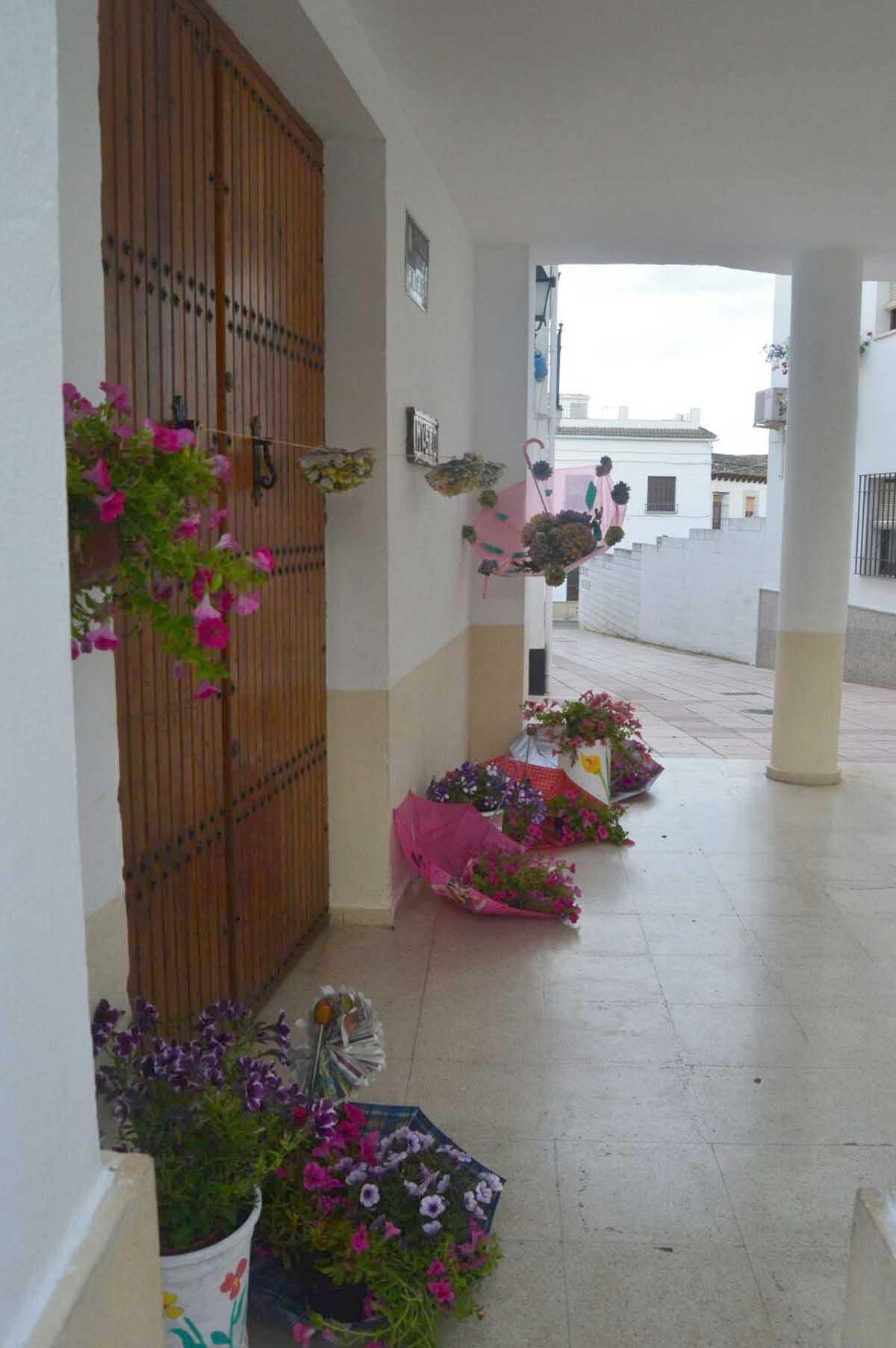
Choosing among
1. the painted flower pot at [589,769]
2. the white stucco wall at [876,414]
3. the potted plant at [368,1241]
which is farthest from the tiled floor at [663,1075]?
the white stucco wall at [876,414]

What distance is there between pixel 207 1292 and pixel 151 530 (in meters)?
1.30

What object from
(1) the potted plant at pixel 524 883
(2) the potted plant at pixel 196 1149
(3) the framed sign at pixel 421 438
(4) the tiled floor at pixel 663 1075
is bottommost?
(4) the tiled floor at pixel 663 1075

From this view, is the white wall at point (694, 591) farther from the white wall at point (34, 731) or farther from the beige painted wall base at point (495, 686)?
the white wall at point (34, 731)

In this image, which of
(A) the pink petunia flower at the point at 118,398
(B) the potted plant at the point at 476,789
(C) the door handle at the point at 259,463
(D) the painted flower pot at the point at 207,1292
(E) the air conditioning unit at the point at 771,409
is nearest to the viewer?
(A) the pink petunia flower at the point at 118,398

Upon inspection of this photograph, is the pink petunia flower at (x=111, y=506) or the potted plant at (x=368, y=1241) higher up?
the pink petunia flower at (x=111, y=506)

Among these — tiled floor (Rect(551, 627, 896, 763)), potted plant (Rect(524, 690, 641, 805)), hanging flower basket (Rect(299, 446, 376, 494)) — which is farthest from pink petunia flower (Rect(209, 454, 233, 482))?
tiled floor (Rect(551, 627, 896, 763))

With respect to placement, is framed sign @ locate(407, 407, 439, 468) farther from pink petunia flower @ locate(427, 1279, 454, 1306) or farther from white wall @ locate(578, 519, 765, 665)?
white wall @ locate(578, 519, 765, 665)

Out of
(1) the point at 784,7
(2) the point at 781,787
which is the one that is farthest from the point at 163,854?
(2) the point at 781,787

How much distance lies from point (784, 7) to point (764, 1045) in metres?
3.50

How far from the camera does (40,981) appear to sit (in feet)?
4.16

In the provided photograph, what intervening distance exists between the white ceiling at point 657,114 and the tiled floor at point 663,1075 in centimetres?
340

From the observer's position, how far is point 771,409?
16.4 meters

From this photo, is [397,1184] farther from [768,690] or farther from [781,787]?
[768,690]

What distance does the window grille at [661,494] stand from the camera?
30594mm
